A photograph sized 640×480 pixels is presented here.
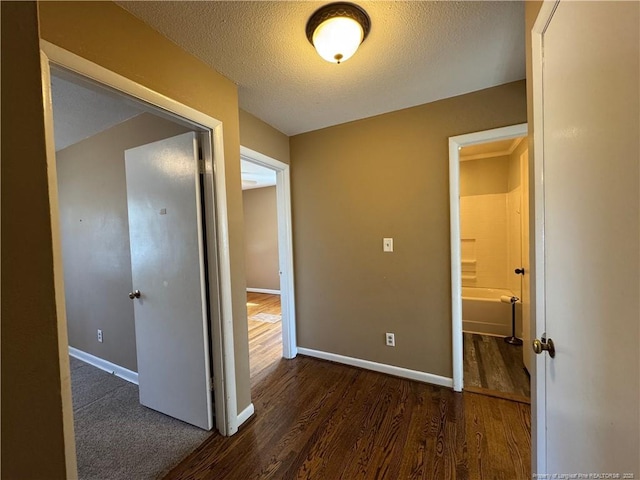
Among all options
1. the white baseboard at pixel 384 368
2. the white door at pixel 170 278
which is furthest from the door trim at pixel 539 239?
the white door at pixel 170 278

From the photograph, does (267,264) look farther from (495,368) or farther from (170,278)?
(495,368)

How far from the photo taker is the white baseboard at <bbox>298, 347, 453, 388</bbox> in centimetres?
218

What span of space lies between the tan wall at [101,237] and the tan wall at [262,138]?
56 centimetres

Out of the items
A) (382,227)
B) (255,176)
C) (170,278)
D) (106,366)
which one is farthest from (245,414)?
(255,176)

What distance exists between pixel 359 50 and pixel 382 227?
132 cm

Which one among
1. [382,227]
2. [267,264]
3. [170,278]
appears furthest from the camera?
[267,264]

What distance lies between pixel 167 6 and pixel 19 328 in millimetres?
1437

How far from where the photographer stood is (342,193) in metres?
2.49

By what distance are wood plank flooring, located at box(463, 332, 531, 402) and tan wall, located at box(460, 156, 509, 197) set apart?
2.01 metres

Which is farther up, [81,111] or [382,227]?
[81,111]

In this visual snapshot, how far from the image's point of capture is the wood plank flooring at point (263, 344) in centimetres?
255

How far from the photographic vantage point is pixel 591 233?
0.70 meters

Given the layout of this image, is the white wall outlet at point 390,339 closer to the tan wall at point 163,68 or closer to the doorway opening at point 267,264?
the doorway opening at point 267,264

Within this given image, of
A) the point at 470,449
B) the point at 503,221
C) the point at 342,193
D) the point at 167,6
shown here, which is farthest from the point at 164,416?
the point at 503,221
